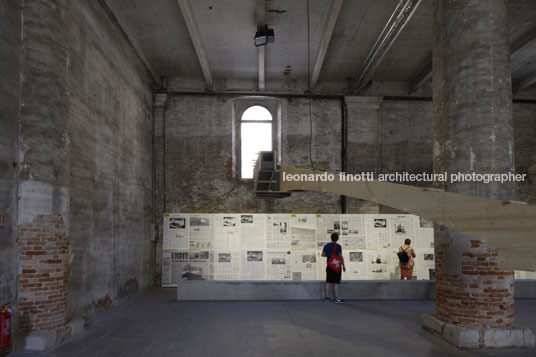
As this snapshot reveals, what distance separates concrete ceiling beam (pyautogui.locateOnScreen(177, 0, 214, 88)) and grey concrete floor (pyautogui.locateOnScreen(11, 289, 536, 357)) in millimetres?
6449

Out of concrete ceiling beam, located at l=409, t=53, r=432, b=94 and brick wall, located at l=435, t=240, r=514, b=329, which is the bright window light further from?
brick wall, located at l=435, t=240, r=514, b=329

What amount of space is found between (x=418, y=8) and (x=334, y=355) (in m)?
7.90

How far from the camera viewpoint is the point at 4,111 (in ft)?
19.1

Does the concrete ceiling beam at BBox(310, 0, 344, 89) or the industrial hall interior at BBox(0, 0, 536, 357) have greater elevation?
the concrete ceiling beam at BBox(310, 0, 344, 89)

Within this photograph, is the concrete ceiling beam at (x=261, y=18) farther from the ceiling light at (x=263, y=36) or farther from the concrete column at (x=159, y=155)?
the concrete column at (x=159, y=155)

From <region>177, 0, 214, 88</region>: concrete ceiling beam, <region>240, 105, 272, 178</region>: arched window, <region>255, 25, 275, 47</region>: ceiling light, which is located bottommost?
<region>240, 105, 272, 178</region>: arched window

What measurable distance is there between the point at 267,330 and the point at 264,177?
10.5ft

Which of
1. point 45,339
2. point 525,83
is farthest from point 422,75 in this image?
point 45,339

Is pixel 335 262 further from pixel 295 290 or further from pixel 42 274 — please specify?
pixel 42 274

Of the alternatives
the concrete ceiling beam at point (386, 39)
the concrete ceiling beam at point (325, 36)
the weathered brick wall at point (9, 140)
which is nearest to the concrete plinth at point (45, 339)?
the weathered brick wall at point (9, 140)

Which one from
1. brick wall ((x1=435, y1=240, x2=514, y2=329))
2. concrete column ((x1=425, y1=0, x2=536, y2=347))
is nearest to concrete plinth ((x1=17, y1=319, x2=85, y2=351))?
concrete column ((x1=425, y1=0, x2=536, y2=347))

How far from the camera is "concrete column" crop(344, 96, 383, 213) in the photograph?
1379 centimetres

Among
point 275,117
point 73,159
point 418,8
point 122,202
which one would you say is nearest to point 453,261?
point 418,8

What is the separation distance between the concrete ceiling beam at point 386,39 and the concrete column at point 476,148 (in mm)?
2499
